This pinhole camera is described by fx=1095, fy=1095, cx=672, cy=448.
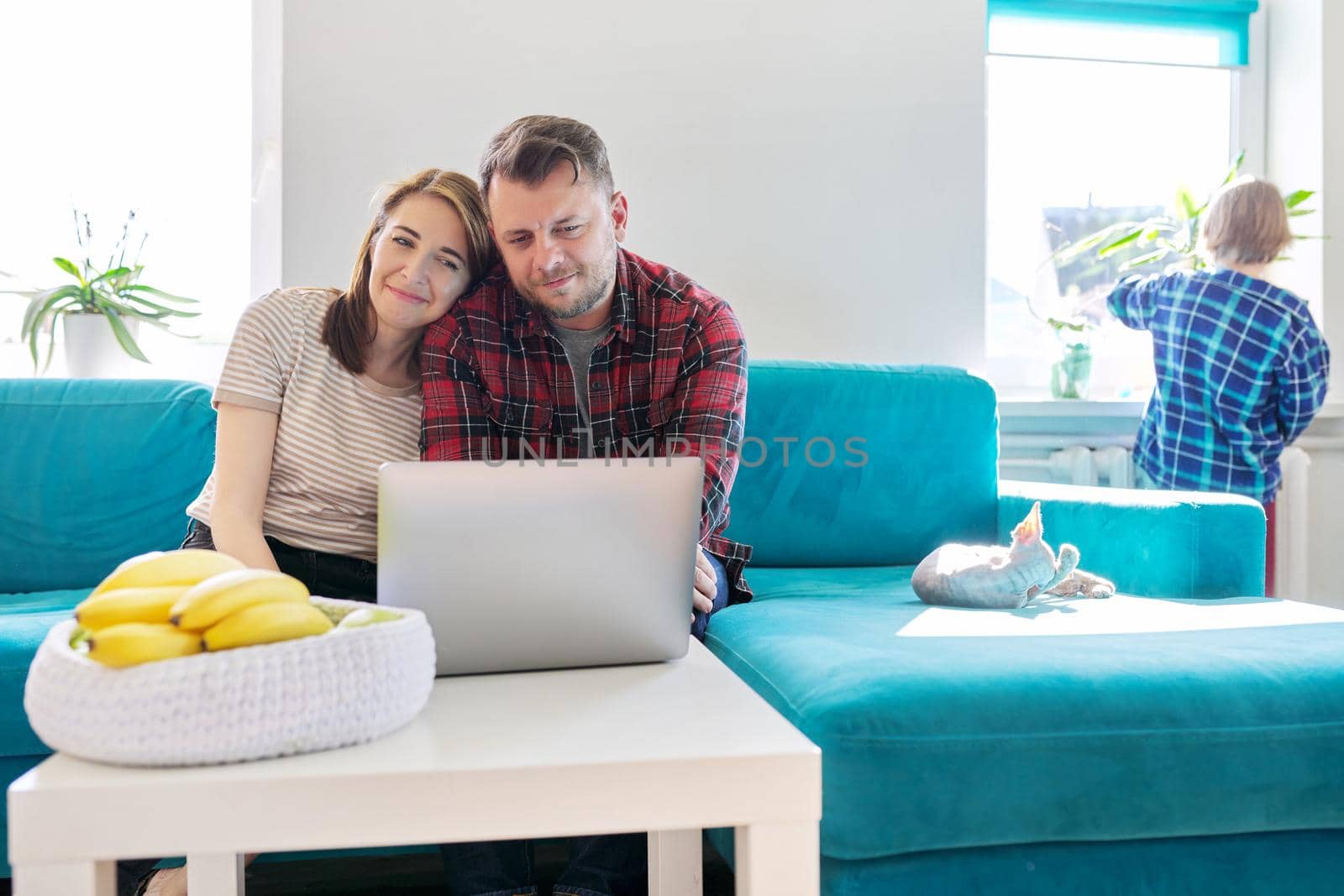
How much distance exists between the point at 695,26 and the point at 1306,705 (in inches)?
81.2

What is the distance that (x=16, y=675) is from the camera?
137cm

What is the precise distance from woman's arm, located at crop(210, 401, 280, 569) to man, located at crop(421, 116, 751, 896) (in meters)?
0.22

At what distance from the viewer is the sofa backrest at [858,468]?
2.12 m

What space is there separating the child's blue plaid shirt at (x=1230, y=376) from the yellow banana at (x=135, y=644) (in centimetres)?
245

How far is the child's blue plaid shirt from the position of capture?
2523 millimetres

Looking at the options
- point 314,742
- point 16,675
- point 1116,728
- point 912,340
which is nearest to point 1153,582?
point 1116,728

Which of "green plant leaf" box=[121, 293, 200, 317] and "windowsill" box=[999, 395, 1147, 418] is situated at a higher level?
"green plant leaf" box=[121, 293, 200, 317]

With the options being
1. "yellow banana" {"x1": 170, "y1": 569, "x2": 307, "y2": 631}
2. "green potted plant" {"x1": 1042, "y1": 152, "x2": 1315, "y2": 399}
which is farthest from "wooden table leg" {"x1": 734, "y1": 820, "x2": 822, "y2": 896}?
"green potted plant" {"x1": 1042, "y1": 152, "x2": 1315, "y2": 399}

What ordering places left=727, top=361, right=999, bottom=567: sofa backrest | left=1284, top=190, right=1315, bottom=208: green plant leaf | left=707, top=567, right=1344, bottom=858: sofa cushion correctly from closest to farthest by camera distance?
left=707, top=567, right=1344, bottom=858: sofa cushion
left=727, top=361, right=999, bottom=567: sofa backrest
left=1284, top=190, right=1315, bottom=208: green plant leaf

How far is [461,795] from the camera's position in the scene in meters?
0.71

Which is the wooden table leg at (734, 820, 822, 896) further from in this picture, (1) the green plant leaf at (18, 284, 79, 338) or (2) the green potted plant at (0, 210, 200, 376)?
(1) the green plant leaf at (18, 284, 79, 338)

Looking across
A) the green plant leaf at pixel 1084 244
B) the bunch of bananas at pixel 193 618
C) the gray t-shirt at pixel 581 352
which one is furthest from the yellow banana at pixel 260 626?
the green plant leaf at pixel 1084 244

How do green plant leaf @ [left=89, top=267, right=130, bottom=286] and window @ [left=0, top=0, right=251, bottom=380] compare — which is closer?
green plant leaf @ [left=89, top=267, right=130, bottom=286]

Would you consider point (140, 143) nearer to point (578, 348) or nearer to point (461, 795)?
point (578, 348)
